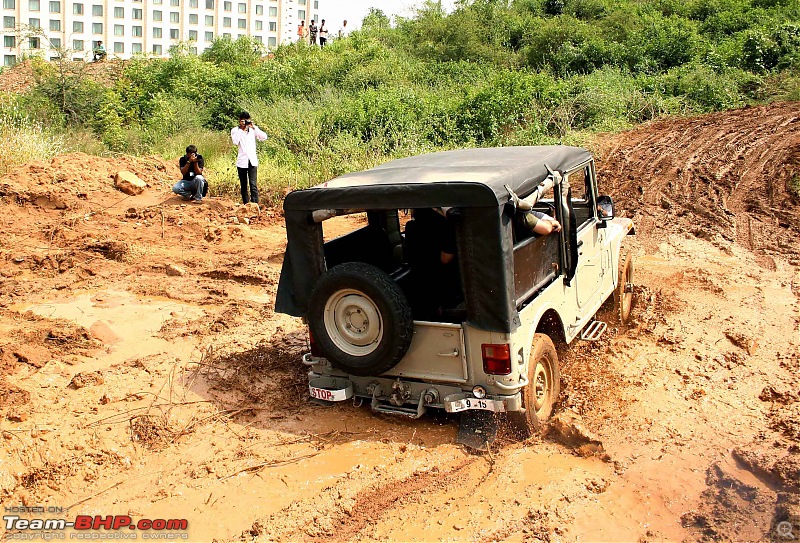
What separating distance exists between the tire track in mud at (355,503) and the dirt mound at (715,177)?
6937mm

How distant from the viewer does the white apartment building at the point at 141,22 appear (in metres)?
45.5

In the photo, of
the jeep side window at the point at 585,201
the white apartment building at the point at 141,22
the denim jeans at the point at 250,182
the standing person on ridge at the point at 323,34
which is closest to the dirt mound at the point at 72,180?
the denim jeans at the point at 250,182

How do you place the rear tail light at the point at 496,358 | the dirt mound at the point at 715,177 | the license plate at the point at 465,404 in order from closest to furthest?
the rear tail light at the point at 496,358 < the license plate at the point at 465,404 < the dirt mound at the point at 715,177

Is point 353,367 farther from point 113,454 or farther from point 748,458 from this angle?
point 748,458

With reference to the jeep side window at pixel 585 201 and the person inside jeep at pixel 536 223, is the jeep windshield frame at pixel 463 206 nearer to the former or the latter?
the person inside jeep at pixel 536 223

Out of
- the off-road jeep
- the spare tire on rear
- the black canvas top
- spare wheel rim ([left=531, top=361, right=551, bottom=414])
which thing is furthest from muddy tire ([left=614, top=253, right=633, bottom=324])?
the spare tire on rear

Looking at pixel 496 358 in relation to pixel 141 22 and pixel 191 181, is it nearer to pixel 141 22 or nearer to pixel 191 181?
pixel 191 181

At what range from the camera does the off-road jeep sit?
4.61 m

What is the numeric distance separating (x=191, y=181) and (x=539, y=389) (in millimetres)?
9169

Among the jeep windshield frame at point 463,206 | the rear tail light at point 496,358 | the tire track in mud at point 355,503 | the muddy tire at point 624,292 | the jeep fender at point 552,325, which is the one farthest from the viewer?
the muddy tire at point 624,292

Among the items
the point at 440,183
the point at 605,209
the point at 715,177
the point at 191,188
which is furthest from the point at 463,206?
the point at 715,177
